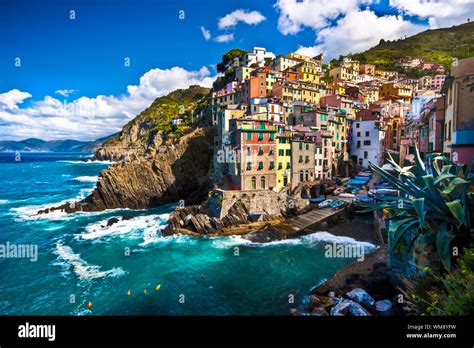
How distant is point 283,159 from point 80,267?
2978 centimetres

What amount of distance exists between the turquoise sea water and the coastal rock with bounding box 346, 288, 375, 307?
3.44m

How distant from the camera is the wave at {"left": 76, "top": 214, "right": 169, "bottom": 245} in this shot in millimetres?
34156

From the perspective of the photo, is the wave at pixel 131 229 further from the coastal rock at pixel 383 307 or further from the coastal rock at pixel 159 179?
the coastal rock at pixel 383 307

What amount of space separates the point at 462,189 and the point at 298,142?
106 ft

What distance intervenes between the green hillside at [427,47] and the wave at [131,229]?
13824 centimetres

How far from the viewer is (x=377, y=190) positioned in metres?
37.1

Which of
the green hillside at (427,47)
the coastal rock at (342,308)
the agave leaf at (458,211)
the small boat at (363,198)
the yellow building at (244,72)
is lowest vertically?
the coastal rock at (342,308)

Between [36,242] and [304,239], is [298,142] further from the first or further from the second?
[36,242]

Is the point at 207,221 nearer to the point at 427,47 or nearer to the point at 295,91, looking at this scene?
the point at 295,91

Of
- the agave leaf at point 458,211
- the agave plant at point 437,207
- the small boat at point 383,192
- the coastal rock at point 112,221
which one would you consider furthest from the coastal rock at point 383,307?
the coastal rock at point 112,221

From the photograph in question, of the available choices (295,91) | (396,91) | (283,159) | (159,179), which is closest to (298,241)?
(283,159)

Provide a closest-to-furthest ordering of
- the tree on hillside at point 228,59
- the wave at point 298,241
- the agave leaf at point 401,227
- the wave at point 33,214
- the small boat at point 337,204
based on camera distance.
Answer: the agave leaf at point 401,227
the wave at point 298,241
the small boat at point 337,204
the wave at point 33,214
the tree on hillside at point 228,59

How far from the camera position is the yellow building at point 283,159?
4055cm
